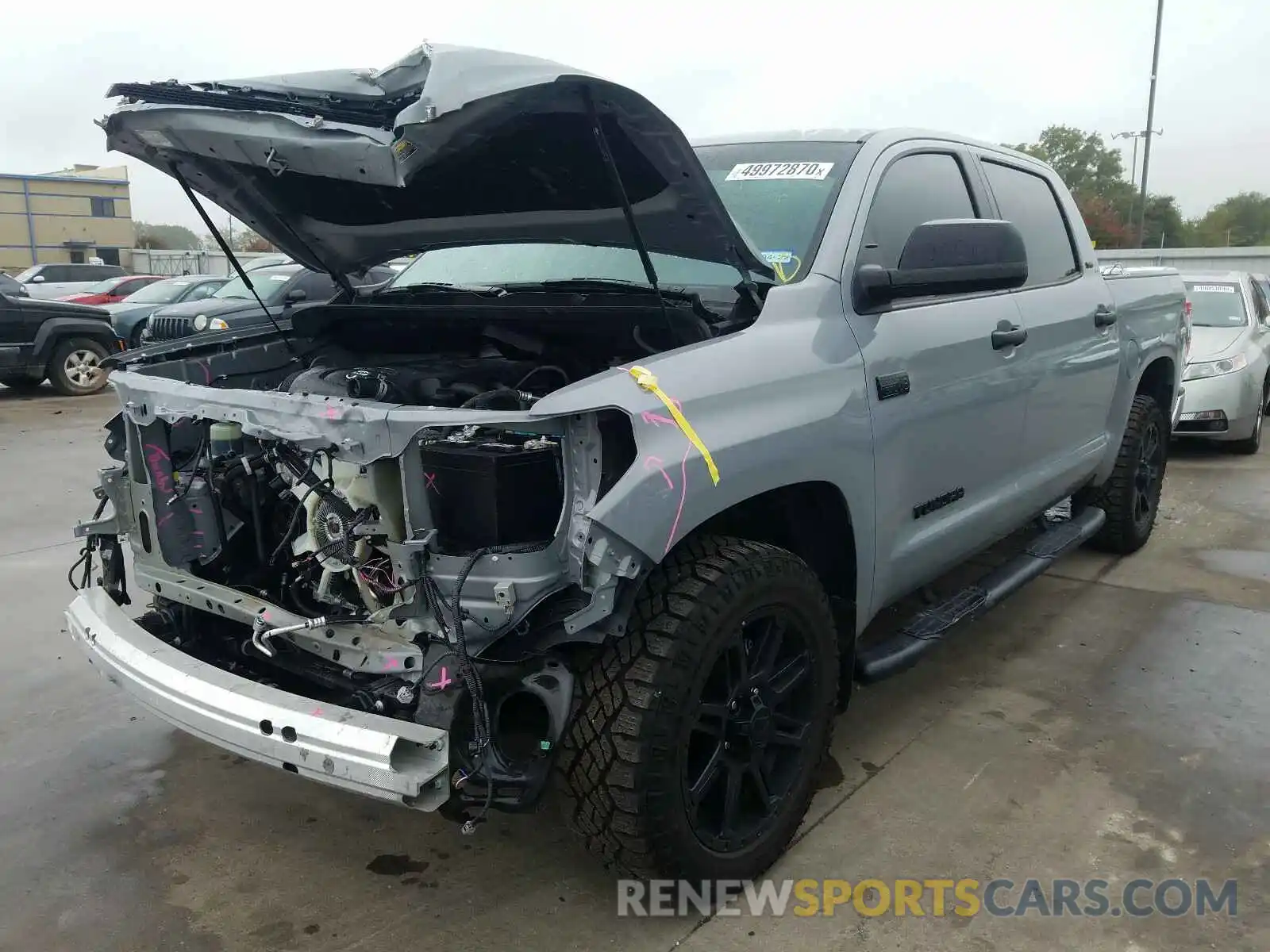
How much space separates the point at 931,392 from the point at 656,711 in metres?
1.50

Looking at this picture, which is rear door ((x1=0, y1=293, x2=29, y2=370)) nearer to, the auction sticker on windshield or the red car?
the red car

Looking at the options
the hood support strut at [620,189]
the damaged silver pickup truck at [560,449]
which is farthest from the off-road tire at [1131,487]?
the hood support strut at [620,189]

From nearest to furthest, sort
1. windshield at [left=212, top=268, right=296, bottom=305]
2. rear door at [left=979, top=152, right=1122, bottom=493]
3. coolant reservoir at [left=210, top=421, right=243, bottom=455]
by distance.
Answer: coolant reservoir at [left=210, top=421, right=243, bottom=455], rear door at [left=979, top=152, right=1122, bottom=493], windshield at [left=212, top=268, right=296, bottom=305]

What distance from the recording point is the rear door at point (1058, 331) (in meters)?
3.94

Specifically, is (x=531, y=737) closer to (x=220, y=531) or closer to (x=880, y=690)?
(x=220, y=531)

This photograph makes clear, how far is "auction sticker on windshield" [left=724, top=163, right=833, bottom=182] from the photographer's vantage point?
3209 millimetres

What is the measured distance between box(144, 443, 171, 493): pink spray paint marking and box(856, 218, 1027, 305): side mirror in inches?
82.8

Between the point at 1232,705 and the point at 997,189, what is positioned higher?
the point at 997,189

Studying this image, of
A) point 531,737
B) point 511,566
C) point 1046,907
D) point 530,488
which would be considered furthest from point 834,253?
point 1046,907

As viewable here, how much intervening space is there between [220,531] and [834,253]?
6.54 feet

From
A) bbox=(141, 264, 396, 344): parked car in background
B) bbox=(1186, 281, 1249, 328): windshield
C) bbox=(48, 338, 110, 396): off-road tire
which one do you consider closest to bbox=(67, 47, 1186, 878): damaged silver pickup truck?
bbox=(1186, 281, 1249, 328): windshield

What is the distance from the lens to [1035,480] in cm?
405

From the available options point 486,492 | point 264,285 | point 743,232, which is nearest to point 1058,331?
point 743,232

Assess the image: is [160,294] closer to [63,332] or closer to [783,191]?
[63,332]
